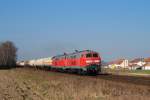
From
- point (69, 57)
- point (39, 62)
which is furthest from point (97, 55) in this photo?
point (39, 62)

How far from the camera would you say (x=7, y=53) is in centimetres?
17838

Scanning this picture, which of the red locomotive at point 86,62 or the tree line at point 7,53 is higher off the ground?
the tree line at point 7,53

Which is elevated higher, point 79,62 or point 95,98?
point 79,62

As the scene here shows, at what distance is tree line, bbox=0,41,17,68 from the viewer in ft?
559

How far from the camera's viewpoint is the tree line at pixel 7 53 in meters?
170

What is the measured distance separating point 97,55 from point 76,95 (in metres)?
31.5

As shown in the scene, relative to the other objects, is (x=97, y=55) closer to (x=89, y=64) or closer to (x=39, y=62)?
(x=89, y=64)

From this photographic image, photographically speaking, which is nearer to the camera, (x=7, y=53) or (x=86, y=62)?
(x=86, y=62)

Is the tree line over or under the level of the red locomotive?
over

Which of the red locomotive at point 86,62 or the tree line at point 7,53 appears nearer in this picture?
the red locomotive at point 86,62

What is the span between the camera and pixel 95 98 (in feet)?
56.9

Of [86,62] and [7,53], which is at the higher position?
[7,53]

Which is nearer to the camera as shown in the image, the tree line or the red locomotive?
the red locomotive

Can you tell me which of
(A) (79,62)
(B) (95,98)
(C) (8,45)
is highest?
(C) (8,45)
